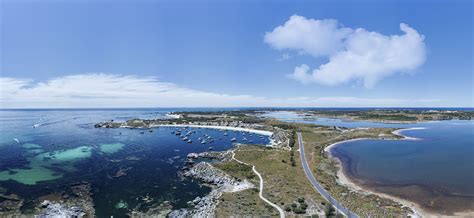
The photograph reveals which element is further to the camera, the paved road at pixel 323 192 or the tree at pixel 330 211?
the paved road at pixel 323 192

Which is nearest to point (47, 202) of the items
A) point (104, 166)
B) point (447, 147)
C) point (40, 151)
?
point (104, 166)

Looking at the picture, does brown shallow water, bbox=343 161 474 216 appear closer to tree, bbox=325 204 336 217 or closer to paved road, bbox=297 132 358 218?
paved road, bbox=297 132 358 218

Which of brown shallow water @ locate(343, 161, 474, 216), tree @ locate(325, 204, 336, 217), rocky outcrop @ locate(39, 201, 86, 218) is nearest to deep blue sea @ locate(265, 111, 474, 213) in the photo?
brown shallow water @ locate(343, 161, 474, 216)

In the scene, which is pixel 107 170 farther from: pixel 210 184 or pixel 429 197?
pixel 429 197

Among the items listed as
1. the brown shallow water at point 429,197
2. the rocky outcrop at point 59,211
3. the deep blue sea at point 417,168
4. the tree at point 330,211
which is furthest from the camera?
the deep blue sea at point 417,168

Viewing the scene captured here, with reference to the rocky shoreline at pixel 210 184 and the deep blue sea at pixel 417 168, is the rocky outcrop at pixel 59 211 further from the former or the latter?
the deep blue sea at pixel 417 168

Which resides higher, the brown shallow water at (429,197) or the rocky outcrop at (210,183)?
the rocky outcrop at (210,183)

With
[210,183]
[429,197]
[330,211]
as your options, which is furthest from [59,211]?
[429,197]

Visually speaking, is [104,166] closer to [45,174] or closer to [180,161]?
[45,174]

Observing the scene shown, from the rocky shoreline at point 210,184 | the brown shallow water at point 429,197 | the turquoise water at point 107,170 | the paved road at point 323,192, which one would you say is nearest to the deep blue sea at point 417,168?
the brown shallow water at point 429,197
